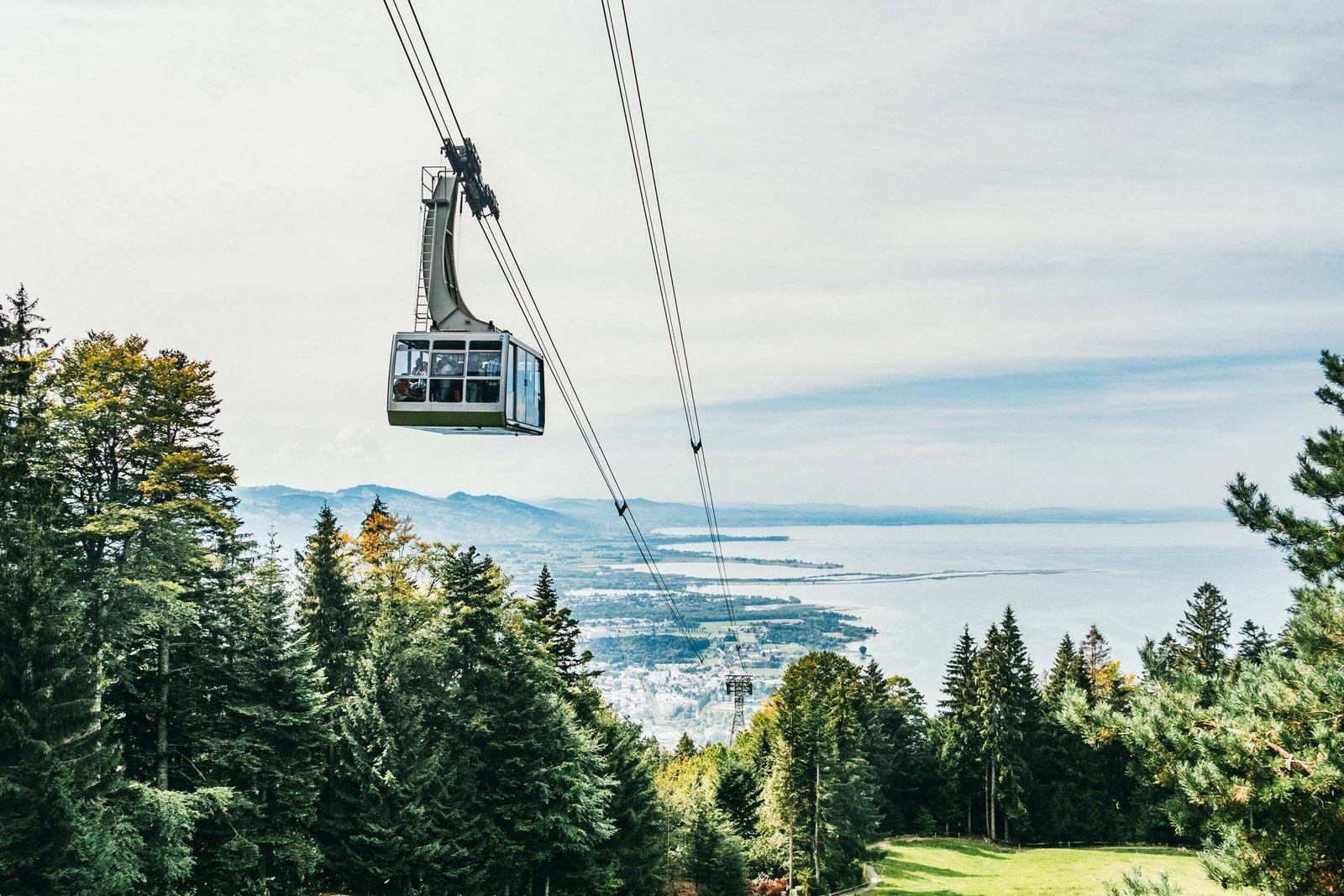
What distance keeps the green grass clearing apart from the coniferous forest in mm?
4283

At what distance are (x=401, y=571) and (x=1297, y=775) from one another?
30.1 m

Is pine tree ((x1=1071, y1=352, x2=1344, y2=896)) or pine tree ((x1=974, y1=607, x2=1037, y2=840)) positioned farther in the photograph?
pine tree ((x1=974, y1=607, x2=1037, y2=840))

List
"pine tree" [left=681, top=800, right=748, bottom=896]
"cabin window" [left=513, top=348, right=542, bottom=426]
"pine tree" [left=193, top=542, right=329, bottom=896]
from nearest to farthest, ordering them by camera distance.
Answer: "cabin window" [left=513, top=348, right=542, bottom=426], "pine tree" [left=193, top=542, right=329, bottom=896], "pine tree" [left=681, top=800, right=748, bottom=896]

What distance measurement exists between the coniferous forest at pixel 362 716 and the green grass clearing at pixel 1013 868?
169 inches

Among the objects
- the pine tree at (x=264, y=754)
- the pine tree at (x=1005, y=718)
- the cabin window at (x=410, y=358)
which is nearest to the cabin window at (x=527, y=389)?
the cabin window at (x=410, y=358)

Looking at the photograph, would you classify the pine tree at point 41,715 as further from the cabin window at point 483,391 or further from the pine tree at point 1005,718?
the pine tree at point 1005,718

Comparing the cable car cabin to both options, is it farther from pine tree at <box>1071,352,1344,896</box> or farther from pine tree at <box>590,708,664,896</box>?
pine tree at <box>590,708,664,896</box>

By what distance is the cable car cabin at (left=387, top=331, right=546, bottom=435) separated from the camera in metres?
16.2

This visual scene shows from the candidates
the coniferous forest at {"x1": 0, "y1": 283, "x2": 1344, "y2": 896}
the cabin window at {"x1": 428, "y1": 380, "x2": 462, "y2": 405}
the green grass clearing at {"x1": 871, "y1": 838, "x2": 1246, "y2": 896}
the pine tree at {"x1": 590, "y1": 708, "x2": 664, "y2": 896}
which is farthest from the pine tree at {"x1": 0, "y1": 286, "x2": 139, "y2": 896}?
the green grass clearing at {"x1": 871, "y1": 838, "x2": 1246, "y2": 896}

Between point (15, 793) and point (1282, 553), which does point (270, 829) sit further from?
point (1282, 553)

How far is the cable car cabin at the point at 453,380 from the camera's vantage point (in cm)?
1623

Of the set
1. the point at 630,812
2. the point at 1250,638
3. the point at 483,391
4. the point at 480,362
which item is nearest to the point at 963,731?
the point at 1250,638

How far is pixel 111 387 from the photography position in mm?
22734

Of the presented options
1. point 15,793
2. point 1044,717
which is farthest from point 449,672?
point 1044,717
